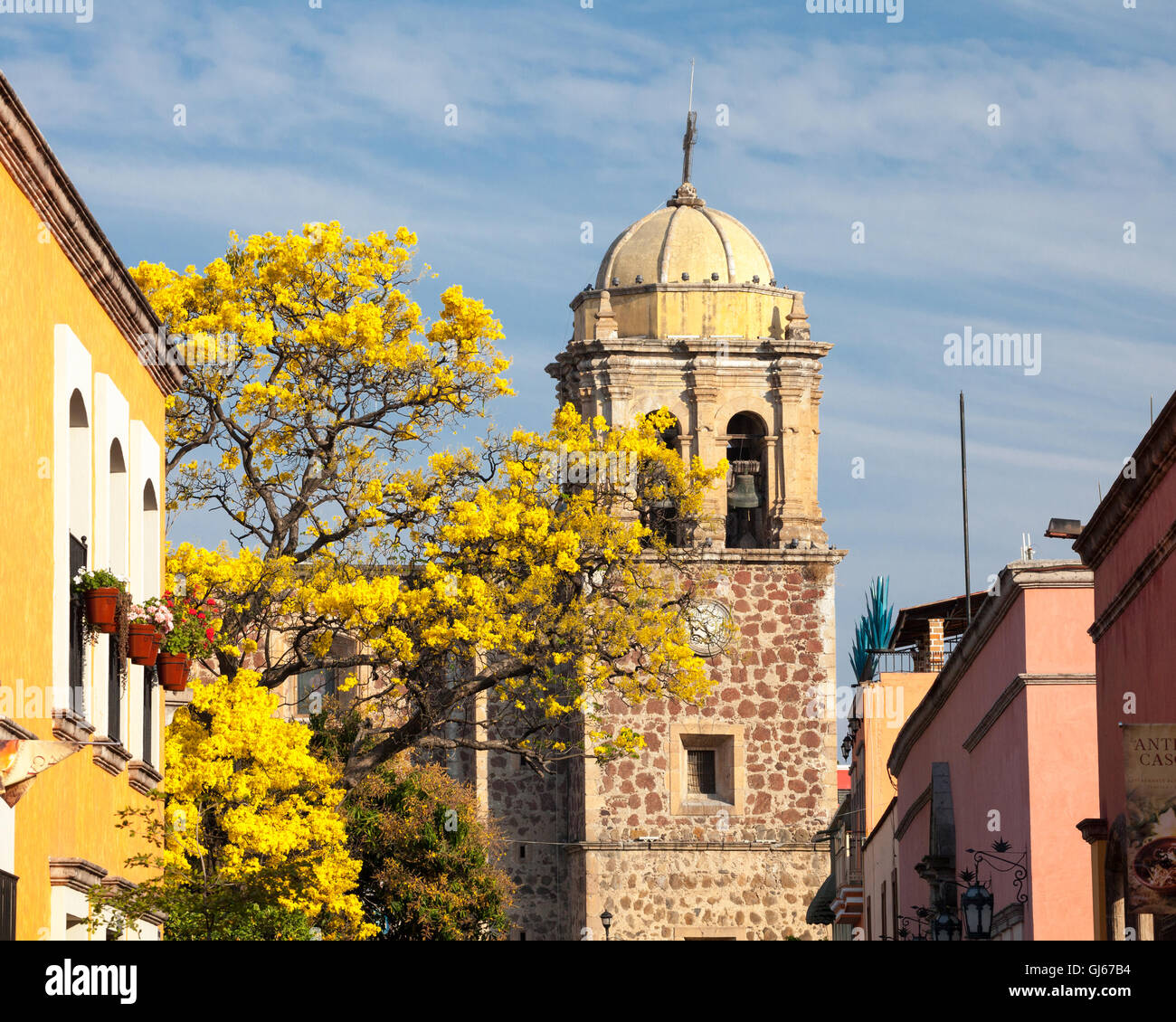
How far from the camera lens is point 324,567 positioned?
90.0 ft

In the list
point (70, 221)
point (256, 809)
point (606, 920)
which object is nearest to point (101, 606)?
point (70, 221)

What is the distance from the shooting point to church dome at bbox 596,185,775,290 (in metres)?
47.8

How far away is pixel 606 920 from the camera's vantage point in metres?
43.7

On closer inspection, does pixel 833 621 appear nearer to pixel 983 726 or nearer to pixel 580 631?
pixel 580 631

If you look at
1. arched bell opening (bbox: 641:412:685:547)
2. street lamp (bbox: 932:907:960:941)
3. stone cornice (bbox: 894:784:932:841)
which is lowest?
street lamp (bbox: 932:907:960:941)

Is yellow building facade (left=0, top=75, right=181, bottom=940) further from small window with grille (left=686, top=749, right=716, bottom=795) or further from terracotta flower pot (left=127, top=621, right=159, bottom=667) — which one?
small window with grille (left=686, top=749, right=716, bottom=795)

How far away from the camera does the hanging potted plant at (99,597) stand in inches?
605

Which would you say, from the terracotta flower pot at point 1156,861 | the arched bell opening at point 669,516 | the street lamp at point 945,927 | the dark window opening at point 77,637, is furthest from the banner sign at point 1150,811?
the arched bell opening at point 669,516

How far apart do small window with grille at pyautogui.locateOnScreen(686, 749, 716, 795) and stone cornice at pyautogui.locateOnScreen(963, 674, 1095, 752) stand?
22.3 m

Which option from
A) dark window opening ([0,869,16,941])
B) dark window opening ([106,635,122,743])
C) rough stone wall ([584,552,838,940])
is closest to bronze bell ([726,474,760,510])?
rough stone wall ([584,552,838,940])

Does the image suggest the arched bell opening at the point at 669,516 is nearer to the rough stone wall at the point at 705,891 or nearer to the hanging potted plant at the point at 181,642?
the rough stone wall at the point at 705,891

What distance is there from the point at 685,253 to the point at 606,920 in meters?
14.0

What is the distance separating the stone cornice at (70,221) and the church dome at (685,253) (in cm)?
2976
